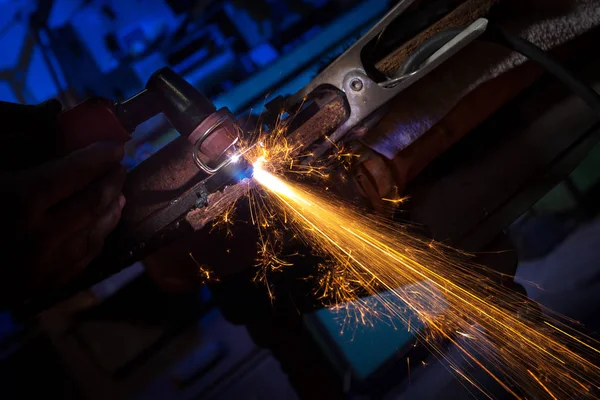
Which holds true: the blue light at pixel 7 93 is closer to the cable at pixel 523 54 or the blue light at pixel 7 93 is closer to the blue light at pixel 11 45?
the blue light at pixel 11 45

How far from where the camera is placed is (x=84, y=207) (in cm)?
136

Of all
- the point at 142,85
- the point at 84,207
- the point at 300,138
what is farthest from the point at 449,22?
the point at 142,85

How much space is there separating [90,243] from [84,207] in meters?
0.18

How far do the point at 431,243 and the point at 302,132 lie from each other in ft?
3.49

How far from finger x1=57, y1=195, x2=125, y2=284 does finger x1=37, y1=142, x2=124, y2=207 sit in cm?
17

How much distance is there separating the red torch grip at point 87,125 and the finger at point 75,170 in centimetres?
10

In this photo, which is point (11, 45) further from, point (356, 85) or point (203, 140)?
point (356, 85)

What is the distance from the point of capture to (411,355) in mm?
2867

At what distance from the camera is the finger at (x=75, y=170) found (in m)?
1.23

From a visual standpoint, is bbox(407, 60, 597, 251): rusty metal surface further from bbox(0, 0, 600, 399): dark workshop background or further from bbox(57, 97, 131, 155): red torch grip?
bbox(57, 97, 131, 155): red torch grip

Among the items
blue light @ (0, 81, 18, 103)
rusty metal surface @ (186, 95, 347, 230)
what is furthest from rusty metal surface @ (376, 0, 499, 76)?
blue light @ (0, 81, 18, 103)

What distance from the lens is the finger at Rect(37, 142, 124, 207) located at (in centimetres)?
123

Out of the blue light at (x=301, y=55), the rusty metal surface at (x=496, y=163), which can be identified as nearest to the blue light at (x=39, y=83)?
the blue light at (x=301, y=55)

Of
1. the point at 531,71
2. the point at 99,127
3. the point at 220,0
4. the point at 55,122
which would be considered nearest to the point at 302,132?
the point at 99,127
